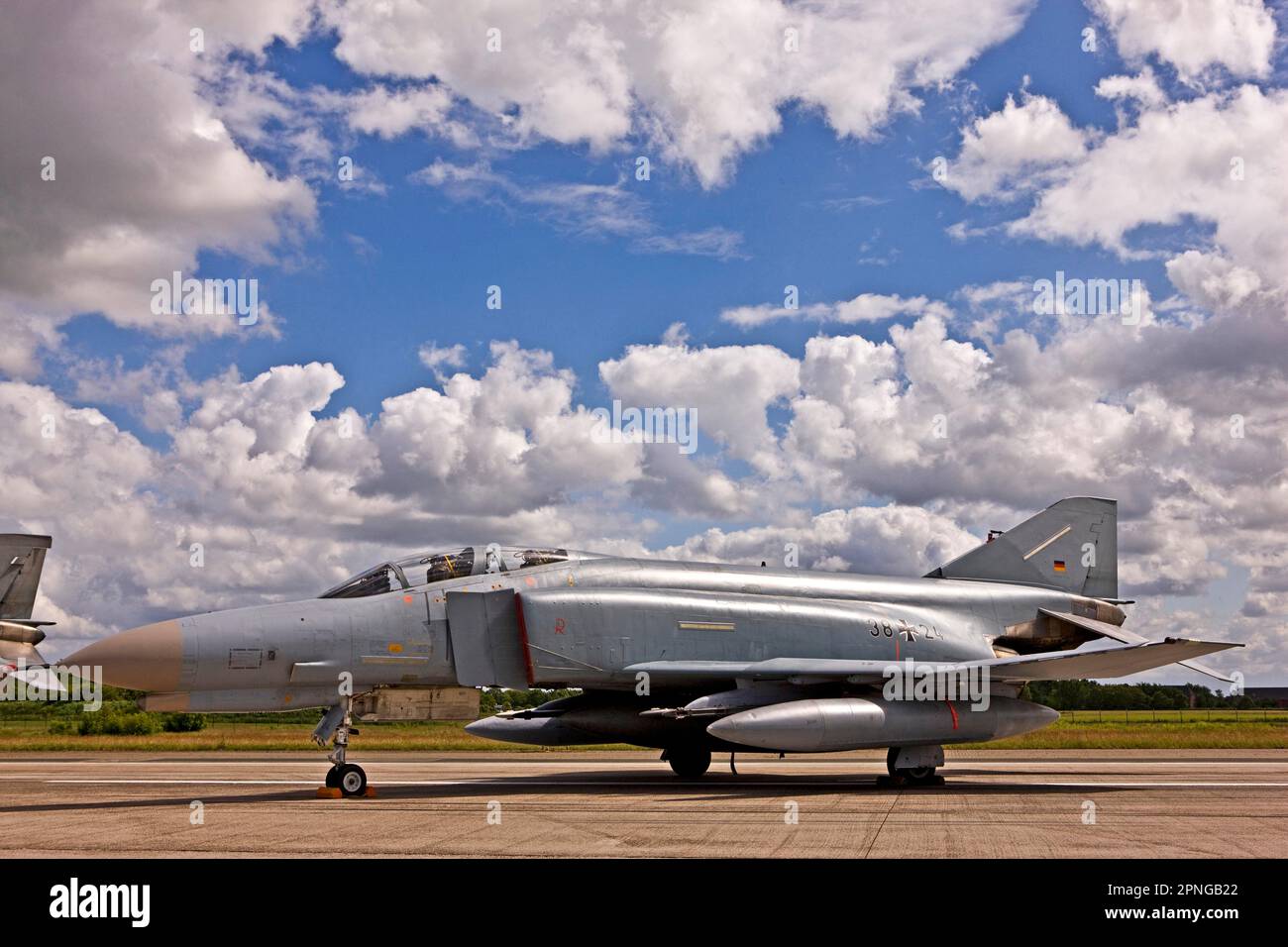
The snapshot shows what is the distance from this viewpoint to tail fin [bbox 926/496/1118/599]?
21.9 meters

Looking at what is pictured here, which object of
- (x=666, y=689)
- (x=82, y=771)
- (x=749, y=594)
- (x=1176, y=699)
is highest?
(x=749, y=594)

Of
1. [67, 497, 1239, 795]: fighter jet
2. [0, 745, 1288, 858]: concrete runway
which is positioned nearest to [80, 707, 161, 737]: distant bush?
[0, 745, 1288, 858]: concrete runway

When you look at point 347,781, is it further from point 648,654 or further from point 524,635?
point 648,654

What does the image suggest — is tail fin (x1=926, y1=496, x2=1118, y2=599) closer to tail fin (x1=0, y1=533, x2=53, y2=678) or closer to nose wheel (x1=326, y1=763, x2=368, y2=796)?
nose wheel (x1=326, y1=763, x2=368, y2=796)

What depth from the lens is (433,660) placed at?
613 inches

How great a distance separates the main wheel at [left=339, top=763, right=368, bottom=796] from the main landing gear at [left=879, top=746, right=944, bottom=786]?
740 centimetres

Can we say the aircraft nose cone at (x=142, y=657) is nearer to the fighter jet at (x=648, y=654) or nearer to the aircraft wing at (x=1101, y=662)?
the fighter jet at (x=648, y=654)

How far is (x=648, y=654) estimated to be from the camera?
16859 millimetres

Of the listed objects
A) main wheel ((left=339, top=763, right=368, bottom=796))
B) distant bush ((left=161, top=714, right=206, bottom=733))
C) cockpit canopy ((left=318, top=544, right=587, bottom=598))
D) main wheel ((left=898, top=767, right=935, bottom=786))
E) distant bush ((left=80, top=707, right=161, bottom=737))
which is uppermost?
cockpit canopy ((left=318, top=544, right=587, bottom=598))

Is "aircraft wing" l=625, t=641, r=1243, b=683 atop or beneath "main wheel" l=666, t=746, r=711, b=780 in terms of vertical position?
atop
